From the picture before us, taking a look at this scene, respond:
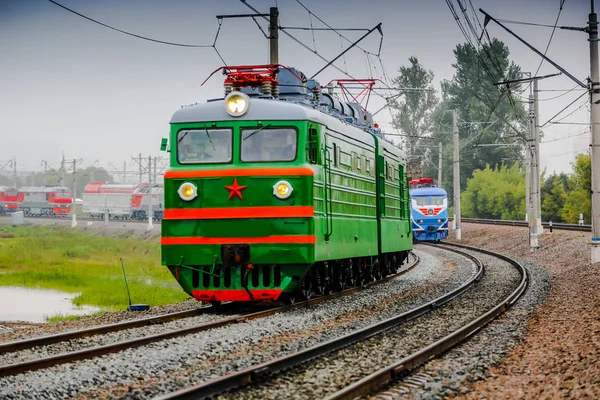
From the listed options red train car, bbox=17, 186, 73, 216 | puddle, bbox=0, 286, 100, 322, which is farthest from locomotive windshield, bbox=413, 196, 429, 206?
red train car, bbox=17, 186, 73, 216

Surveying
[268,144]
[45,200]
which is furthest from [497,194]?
[268,144]

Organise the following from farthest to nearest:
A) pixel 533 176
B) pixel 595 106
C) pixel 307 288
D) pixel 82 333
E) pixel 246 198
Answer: pixel 533 176 < pixel 595 106 < pixel 307 288 < pixel 246 198 < pixel 82 333

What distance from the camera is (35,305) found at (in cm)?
2197

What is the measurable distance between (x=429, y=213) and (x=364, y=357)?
3407 cm

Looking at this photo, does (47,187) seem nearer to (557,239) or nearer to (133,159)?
(133,159)

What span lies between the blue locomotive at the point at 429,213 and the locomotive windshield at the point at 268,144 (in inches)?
1167

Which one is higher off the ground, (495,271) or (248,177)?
(248,177)

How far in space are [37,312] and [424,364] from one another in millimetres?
13538

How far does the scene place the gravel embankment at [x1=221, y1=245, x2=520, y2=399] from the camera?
7535 millimetres

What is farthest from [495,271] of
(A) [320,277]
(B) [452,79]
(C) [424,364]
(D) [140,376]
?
(B) [452,79]

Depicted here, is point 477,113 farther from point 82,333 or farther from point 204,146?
point 82,333

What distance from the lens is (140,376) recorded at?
321 inches

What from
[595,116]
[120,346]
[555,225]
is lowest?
[120,346]

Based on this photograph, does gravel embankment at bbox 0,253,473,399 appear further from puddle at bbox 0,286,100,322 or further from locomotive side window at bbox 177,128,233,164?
puddle at bbox 0,286,100,322
